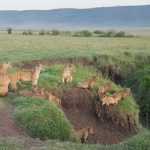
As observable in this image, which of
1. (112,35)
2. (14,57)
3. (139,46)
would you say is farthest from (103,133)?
(112,35)

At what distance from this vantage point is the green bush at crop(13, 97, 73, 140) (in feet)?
47.9

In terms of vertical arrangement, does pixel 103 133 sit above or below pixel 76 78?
below

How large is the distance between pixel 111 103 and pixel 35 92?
3541mm

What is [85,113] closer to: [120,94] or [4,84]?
[120,94]

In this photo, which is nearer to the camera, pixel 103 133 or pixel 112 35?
pixel 103 133

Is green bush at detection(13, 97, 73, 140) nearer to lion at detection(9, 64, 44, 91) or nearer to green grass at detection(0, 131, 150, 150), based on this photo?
lion at detection(9, 64, 44, 91)

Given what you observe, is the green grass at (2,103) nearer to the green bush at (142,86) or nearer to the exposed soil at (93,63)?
the exposed soil at (93,63)

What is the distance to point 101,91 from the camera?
64.7 ft

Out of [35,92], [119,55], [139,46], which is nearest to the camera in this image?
[35,92]

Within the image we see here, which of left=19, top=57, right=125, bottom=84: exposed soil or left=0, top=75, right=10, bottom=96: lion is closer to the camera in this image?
left=0, top=75, right=10, bottom=96: lion

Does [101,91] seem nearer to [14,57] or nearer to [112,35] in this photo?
[14,57]

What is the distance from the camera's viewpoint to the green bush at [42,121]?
47.9 ft

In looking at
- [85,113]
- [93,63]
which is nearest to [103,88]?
[85,113]

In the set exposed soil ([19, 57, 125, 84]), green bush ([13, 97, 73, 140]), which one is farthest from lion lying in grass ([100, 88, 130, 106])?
exposed soil ([19, 57, 125, 84])
